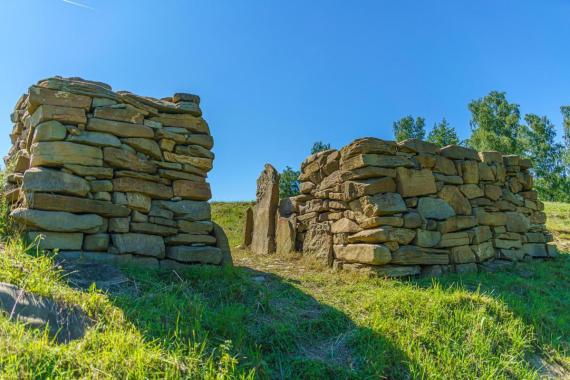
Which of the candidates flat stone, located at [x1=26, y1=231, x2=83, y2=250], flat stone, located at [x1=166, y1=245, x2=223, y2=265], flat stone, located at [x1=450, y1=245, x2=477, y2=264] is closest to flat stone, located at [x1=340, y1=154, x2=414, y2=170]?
flat stone, located at [x1=450, y1=245, x2=477, y2=264]

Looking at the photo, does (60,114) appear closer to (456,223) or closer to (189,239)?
(189,239)

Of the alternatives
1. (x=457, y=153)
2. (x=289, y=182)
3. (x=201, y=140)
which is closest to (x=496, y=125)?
(x=289, y=182)

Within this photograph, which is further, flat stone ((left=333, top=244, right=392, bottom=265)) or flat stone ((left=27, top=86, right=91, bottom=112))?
flat stone ((left=333, top=244, right=392, bottom=265))

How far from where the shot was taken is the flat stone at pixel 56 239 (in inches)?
132

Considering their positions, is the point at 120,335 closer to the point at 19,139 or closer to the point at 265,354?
the point at 265,354

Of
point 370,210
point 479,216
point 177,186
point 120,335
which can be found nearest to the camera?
point 120,335

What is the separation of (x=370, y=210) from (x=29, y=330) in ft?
12.7

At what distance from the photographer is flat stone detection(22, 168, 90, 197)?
3.47 m

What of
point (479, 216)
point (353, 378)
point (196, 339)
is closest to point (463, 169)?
point (479, 216)

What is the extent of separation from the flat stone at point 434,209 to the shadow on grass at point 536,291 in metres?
0.83

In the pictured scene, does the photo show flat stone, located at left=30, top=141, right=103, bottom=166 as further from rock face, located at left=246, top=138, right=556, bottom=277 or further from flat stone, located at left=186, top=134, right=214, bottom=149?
rock face, located at left=246, top=138, right=556, bottom=277

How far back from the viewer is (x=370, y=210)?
494 centimetres

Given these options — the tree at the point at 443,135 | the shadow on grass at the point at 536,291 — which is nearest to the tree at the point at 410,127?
the tree at the point at 443,135

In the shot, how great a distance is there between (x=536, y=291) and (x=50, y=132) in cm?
591
